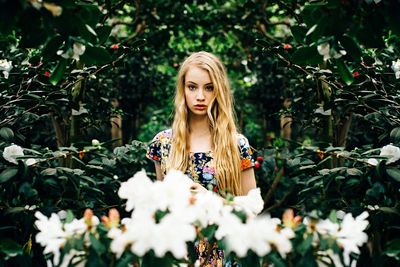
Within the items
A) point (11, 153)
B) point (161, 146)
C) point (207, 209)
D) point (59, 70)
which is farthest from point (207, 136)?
point (207, 209)

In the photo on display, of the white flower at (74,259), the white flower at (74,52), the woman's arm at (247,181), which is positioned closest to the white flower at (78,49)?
the white flower at (74,52)

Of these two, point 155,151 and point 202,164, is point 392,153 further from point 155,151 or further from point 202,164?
point 155,151

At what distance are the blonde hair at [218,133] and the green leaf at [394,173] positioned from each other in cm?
75

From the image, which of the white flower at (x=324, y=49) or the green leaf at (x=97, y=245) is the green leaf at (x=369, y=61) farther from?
the green leaf at (x=97, y=245)

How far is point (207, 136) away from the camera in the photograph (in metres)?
2.35

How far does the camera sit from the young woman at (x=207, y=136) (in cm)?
225

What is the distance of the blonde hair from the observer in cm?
225

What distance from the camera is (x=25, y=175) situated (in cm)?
174

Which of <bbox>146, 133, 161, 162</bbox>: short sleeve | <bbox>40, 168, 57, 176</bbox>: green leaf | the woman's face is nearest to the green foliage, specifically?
<bbox>40, 168, 57, 176</bbox>: green leaf

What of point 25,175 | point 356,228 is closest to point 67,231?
point 25,175

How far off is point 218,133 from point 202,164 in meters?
0.17

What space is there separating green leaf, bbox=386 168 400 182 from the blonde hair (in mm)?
747

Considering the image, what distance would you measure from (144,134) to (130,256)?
211 inches

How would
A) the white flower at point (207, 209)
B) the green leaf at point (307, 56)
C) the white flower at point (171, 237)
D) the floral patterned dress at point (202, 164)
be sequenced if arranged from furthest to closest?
the floral patterned dress at point (202, 164), the green leaf at point (307, 56), the white flower at point (207, 209), the white flower at point (171, 237)
